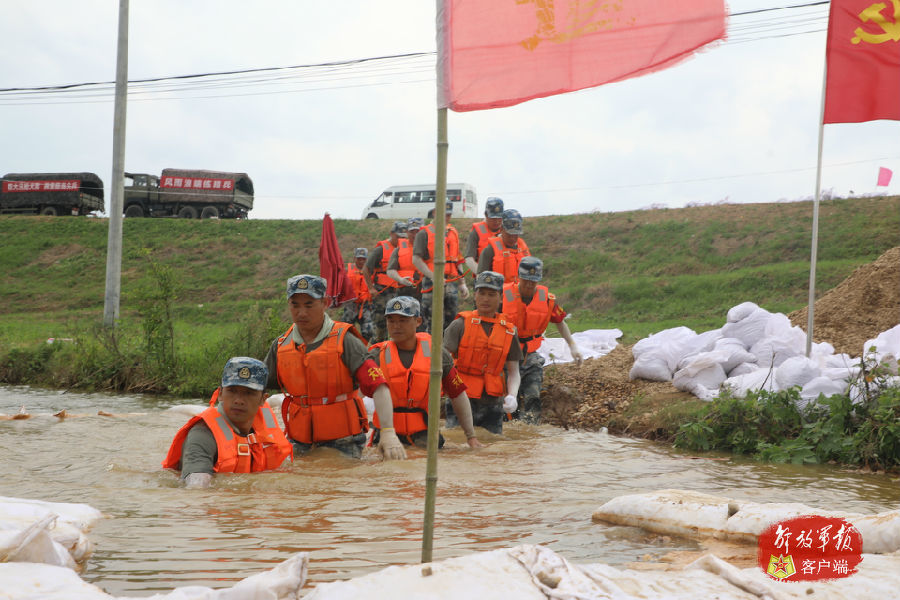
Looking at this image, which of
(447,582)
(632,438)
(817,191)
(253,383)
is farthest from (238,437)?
(817,191)

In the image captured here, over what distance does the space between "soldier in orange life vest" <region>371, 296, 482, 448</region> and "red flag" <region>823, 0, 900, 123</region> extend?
177 inches

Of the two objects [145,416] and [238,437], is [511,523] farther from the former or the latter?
[145,416]

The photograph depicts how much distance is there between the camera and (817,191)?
335 inches

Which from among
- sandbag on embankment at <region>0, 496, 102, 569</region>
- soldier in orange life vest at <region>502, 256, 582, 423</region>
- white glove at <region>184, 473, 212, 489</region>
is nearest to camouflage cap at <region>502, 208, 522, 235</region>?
soldier in orange life vest at <region>502, 256, 582, 423</region>

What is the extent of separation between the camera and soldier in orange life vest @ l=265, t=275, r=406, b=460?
5738 mm

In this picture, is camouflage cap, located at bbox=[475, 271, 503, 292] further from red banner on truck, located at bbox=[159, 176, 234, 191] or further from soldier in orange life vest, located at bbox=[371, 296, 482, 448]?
red banner on truck, located at bbox=[159, 176, 234, 191]

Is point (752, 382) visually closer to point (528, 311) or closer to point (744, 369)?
point (744, 369)

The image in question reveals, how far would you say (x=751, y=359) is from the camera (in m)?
A: 9.34

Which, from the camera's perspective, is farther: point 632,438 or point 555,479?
point 632,438

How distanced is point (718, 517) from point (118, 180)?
14456 millimetres

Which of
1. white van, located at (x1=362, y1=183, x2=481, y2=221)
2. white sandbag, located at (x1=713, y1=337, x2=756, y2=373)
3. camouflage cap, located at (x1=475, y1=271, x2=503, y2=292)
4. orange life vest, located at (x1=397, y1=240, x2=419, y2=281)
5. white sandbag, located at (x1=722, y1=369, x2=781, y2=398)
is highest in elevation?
white van, located at (x1=362, y1=183, x2=481, y2=221)

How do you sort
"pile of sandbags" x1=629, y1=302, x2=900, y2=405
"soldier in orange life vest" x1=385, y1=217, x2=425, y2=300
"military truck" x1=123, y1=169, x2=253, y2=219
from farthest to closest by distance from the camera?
"military truck" x1=123, y1=169, x2=253, y2=219
"soldier in orange life vest" x1=385, y1=217, x2=425, y2=300
"pile of sandbags" x1=629, y1=302, x2=900, y2=405

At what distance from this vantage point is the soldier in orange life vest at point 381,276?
12273 millimetres

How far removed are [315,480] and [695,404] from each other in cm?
469
